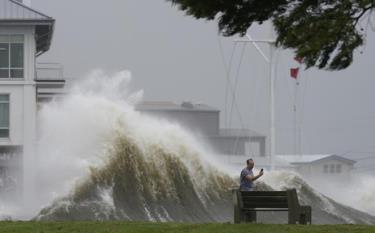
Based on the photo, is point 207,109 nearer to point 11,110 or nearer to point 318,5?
point 11,110

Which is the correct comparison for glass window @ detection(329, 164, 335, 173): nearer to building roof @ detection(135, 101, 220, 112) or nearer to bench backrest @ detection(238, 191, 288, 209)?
building roof @ detection(135, 101, 220, 112)

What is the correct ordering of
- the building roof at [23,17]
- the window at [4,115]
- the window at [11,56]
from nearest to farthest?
the window at [4,115]
the window at [11,56]
the building roof at [23,17]

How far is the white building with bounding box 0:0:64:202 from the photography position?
51.1 m

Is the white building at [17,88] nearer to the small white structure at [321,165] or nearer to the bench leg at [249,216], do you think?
the small white structure at [321,165]

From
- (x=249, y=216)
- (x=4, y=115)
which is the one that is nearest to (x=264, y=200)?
(x=249, y=216)

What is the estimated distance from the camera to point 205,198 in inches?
1380

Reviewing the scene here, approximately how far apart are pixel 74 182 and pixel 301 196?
9.27m

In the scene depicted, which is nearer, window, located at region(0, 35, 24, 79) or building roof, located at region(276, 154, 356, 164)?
window, located at region(0, 35, 24, 79)

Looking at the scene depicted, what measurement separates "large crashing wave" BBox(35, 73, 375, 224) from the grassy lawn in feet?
43.0

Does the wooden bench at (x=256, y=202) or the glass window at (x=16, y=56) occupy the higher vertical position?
the glass window at (x=16, y=56)

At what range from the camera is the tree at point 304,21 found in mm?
12852

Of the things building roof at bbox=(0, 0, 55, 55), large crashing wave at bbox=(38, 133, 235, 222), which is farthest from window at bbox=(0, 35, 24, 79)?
large crashing wave at bbox=(38, 133, 235, 222)

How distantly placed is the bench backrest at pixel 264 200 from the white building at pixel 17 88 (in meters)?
34.7

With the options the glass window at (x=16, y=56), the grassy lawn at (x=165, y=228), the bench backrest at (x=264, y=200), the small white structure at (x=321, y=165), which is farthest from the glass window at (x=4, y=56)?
the grassy lawn at (x=165, y=228)
